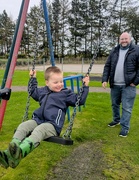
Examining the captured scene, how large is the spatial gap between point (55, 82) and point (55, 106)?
27cm

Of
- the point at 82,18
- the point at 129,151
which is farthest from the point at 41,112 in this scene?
the point at 82,18

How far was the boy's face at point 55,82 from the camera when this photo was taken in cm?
281

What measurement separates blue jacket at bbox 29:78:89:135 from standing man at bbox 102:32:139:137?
1436mm

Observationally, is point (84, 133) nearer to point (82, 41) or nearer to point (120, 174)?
point (120, 174)

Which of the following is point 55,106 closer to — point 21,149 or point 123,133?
point 21,149

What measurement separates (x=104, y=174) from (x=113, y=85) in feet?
5.66

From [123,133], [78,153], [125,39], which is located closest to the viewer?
[78,153]

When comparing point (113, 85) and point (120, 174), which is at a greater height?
point (113, 85)

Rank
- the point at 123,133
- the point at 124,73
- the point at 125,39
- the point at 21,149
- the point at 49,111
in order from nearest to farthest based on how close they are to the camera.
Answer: the point at 21,149
the point at 49,111
the point at 125,39
the point at 124,73
the point at 123,133

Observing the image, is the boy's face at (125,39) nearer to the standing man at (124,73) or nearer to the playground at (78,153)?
the standing man at (124,73)

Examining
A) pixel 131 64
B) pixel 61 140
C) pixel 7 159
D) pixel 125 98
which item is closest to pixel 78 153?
pixel 125 98

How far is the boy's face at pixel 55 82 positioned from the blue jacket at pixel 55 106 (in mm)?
58

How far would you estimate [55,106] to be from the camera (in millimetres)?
2799

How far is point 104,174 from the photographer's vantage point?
10.3 feet
